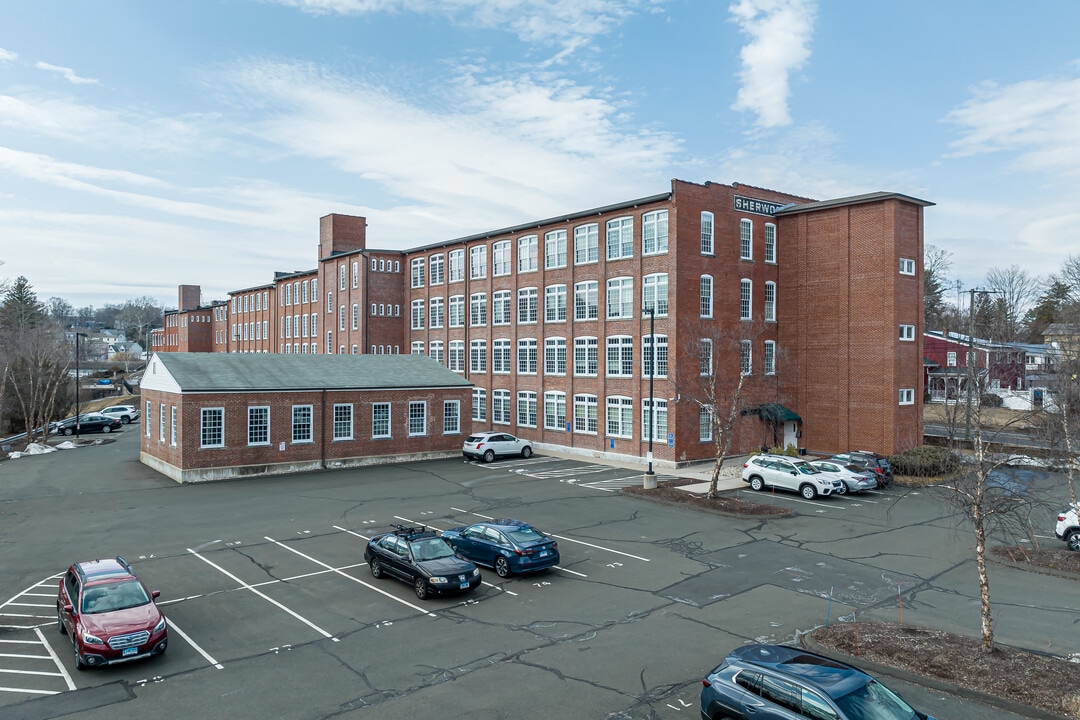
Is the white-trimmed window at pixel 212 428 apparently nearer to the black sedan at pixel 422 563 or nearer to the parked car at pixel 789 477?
the black sedan at pixel 422 563

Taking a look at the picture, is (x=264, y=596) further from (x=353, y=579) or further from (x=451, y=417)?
(x=451, y=417)

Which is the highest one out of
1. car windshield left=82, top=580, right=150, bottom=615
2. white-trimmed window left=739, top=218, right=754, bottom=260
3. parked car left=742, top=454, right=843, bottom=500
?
white-trimmed window left=739, top=218, right=754, bottom=260

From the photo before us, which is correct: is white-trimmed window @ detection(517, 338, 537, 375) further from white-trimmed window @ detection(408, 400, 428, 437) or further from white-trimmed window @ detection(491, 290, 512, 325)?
white-trimmed window @ detection(408, 400, 428, 437)

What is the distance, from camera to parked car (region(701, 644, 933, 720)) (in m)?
9.32

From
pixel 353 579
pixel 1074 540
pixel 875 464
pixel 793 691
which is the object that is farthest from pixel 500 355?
pixel 793 691

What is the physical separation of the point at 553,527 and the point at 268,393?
19.9 metres

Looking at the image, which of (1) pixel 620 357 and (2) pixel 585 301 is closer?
(1) pixel 620 357

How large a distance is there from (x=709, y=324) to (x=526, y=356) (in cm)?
1442

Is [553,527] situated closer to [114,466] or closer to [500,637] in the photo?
[500,637]

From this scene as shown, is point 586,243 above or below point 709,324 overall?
above

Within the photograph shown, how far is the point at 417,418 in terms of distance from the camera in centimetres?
4372

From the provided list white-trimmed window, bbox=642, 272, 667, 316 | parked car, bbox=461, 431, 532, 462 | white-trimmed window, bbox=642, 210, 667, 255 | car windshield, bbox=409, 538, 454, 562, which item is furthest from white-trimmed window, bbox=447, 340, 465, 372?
car windshield, bbox=409, 538, 454, 562

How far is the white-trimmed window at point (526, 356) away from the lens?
49.8 meters

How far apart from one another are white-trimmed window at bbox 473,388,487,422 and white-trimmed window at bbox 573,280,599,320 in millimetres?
11948
